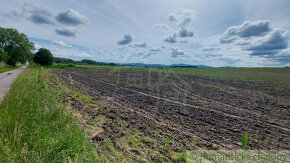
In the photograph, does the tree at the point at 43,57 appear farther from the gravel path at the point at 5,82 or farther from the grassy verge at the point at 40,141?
the grassy verge at the point at 40,141

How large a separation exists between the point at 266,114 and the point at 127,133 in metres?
8.78

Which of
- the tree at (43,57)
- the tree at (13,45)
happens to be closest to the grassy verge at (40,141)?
the tree at (13,45)

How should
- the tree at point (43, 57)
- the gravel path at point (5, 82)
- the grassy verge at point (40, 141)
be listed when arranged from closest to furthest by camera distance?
the grassy verge at point (40, 141) → the gravel path at point (5, 82) → the tree at point (43, 57)

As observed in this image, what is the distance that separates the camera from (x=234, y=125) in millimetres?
6668

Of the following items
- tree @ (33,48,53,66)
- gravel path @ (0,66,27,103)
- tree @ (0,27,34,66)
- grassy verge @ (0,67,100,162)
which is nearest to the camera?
grassy verge @ (0,67,100,162)

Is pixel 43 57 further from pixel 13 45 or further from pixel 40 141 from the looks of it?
pixel 40 141

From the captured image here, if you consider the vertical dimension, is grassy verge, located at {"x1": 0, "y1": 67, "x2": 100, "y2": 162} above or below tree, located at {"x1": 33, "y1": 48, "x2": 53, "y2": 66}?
below

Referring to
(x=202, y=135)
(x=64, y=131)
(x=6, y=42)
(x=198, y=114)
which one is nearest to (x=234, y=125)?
(x=198, y=114)

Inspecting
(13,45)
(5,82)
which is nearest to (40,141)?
(5,82)

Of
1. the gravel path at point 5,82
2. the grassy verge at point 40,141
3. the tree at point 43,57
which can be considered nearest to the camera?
the grassy verge at point 40,141

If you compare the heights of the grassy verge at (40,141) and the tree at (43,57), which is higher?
the tree at (43,57)

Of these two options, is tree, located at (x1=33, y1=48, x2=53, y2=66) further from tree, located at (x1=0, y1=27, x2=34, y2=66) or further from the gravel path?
the gravel path

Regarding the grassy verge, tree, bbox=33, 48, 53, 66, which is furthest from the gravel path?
tree, bbox=33, 48, 53, 66

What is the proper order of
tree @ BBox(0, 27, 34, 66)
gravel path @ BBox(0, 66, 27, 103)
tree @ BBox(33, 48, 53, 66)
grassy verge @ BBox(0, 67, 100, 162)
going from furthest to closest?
tree @ BBox(33, 48, 53, 66) → tree @ BBox(0, 27, 34, 66) → gravel path @ BBox(0, 66, 27, 103) → grassy verge @ BBox(0, 67, 100, 162)
